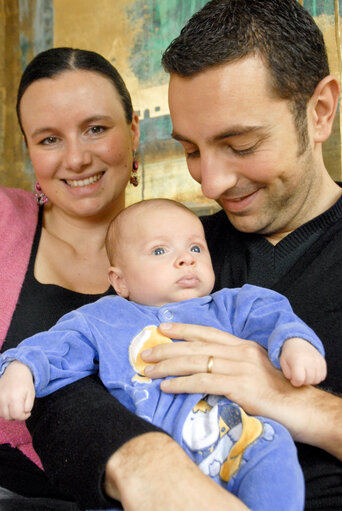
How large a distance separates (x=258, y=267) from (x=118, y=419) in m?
0.64

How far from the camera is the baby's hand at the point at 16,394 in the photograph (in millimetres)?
1147

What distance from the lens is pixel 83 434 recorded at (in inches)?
46.4

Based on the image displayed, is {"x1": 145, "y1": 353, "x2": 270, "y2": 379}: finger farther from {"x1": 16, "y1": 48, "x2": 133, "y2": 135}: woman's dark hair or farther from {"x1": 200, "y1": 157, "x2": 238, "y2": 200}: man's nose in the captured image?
{"x1": 16, "y1": 48, "x2": 133, "y2": 135}: woman's dark hair

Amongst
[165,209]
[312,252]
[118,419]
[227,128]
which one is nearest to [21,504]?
[118,419]

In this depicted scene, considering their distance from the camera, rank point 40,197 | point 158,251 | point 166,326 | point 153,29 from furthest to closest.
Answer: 1. point 153,29
2. point 40,197
3. point 158,251
4. point 166,326

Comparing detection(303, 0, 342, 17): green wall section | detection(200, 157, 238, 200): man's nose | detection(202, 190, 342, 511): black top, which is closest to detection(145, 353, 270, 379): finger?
detection(202, 190, 342, 511): black top

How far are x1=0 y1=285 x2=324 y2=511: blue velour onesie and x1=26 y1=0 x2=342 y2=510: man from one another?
52mm

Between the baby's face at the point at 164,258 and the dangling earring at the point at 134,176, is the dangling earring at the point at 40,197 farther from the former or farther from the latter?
the baby's face at the point at 164,258

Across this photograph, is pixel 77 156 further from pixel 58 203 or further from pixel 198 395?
pixel 198 395

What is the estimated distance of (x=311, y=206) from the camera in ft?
5.50

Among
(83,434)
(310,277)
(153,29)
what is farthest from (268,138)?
(153,29)

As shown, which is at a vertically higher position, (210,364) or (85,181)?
(85,181)

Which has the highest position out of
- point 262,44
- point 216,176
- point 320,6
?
point 320,6

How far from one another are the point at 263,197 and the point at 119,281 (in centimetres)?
45
